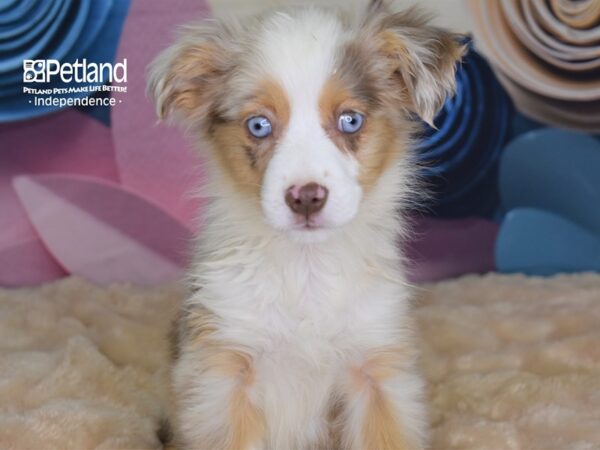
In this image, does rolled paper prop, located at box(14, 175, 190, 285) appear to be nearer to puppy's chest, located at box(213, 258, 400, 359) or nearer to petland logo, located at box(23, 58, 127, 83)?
petland logo, located at box(23, 58, 127, 83)

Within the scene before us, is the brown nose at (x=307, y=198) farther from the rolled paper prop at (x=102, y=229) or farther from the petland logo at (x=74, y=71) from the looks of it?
the petland logo at (x=74, y=71)

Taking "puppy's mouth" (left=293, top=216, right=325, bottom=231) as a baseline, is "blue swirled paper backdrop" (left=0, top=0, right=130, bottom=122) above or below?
above

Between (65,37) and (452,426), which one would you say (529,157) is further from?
(65,37)

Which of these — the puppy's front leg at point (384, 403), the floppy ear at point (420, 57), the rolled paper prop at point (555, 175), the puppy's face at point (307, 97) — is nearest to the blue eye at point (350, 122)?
the puppy's face at point (307, 97)

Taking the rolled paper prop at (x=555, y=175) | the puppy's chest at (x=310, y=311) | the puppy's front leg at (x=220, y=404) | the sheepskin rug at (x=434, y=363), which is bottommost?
the sheepskin rug at (x=434, y=363)

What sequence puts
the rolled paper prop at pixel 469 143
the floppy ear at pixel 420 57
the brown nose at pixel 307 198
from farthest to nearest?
the rolled paper prop at pixel 469 143 < the floppy ear at pixel 420 57 < the brown nose at pixel 307 198

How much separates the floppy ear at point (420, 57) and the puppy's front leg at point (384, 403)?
2.07 feet

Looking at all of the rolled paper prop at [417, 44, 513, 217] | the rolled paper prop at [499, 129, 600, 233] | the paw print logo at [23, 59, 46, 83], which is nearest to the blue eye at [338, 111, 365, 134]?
the rolled paper prop at [417, 44, 513, 217]

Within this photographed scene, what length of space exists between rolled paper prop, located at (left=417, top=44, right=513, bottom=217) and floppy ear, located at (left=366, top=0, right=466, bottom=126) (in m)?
1.41

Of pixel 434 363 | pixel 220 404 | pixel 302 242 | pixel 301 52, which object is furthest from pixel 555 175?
pixel 220 404

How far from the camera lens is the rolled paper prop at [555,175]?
3.75 metres

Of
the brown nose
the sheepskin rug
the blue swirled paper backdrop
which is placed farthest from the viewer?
the blue swirled paper backdrop

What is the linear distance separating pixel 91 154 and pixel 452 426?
2044mm

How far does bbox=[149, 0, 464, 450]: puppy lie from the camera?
2.09 metres
